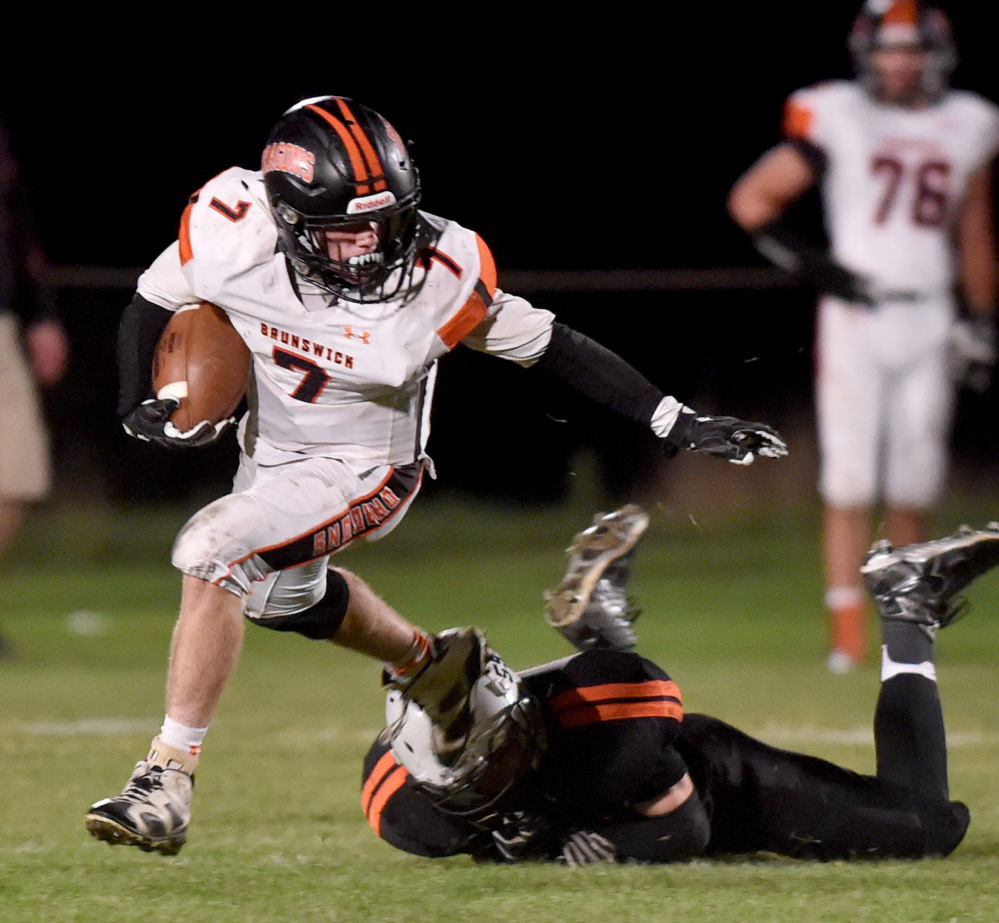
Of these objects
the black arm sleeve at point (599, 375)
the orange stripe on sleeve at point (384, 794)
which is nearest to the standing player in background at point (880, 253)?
the black arm sleeve at point (599, 375)

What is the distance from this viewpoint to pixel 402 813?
360 cm

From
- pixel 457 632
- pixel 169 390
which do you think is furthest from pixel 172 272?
pixel 457 632

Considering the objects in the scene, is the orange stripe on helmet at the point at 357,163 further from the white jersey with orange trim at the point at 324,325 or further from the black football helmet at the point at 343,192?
the white jersey with orange trim at the point at 324,325

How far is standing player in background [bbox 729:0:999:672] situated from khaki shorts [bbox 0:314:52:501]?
2806mm

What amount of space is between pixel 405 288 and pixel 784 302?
26.3ft

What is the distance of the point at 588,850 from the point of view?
11.7 feet

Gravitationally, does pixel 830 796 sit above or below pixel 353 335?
below

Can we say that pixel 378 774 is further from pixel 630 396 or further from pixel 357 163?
pixel 357 163

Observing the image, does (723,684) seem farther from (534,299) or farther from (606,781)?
(534,299)

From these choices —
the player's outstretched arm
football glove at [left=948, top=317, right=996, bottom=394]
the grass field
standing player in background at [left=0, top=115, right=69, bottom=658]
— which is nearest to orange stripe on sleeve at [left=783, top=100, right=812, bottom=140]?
football glove at [left=948, top=317, right=996, bottom=394]

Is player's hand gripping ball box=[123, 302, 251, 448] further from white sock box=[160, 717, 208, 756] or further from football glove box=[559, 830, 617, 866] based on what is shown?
football glove box=[559, 830, 617, 866]

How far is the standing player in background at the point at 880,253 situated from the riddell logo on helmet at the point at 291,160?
3.44 meters

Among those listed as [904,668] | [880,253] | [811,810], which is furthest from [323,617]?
[880,253]

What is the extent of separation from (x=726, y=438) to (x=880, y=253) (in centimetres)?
328
